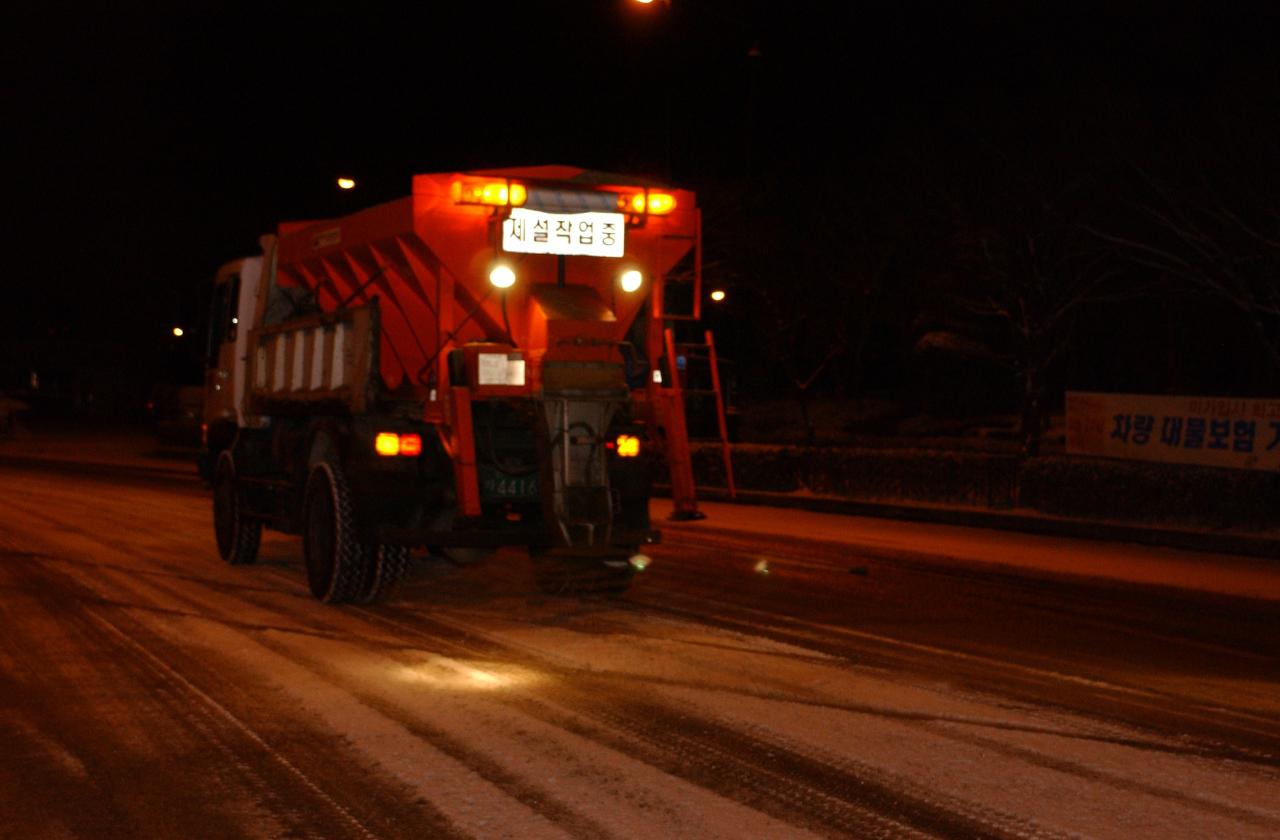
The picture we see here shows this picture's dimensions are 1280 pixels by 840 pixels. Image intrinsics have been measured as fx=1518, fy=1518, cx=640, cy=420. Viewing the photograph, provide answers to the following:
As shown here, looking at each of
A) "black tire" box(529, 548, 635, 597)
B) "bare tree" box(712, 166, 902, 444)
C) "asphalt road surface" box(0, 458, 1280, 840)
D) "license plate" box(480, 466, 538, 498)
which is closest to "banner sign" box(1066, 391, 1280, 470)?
"asphalt road surface" box(0, 458, 1280, 840)

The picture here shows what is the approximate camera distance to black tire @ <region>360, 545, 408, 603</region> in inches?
472

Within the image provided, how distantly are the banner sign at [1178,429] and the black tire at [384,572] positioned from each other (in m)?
12.7

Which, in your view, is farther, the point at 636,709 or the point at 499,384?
the point at 499,384

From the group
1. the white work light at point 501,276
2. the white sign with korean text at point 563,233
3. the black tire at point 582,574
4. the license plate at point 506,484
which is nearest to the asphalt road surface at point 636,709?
the black tire at point 582,574

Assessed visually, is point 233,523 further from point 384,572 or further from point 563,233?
point 563,233

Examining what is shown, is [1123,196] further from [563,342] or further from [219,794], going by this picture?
[219,794]

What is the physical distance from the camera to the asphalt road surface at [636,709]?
6.22 m

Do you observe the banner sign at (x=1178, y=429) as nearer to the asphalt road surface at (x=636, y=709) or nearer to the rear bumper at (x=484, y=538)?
the asphalt road surface at (x=636, y=709)

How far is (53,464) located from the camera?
3609 cm

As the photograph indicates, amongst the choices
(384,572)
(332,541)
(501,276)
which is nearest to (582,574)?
(384,572)

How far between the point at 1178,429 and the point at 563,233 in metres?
12.3

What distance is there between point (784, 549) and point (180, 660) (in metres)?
8.92

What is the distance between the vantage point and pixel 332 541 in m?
12.1

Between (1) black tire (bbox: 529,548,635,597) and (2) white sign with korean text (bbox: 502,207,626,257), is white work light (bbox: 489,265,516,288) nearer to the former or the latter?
(2) white sign with korean text (bbox: 502,207,626,257)
